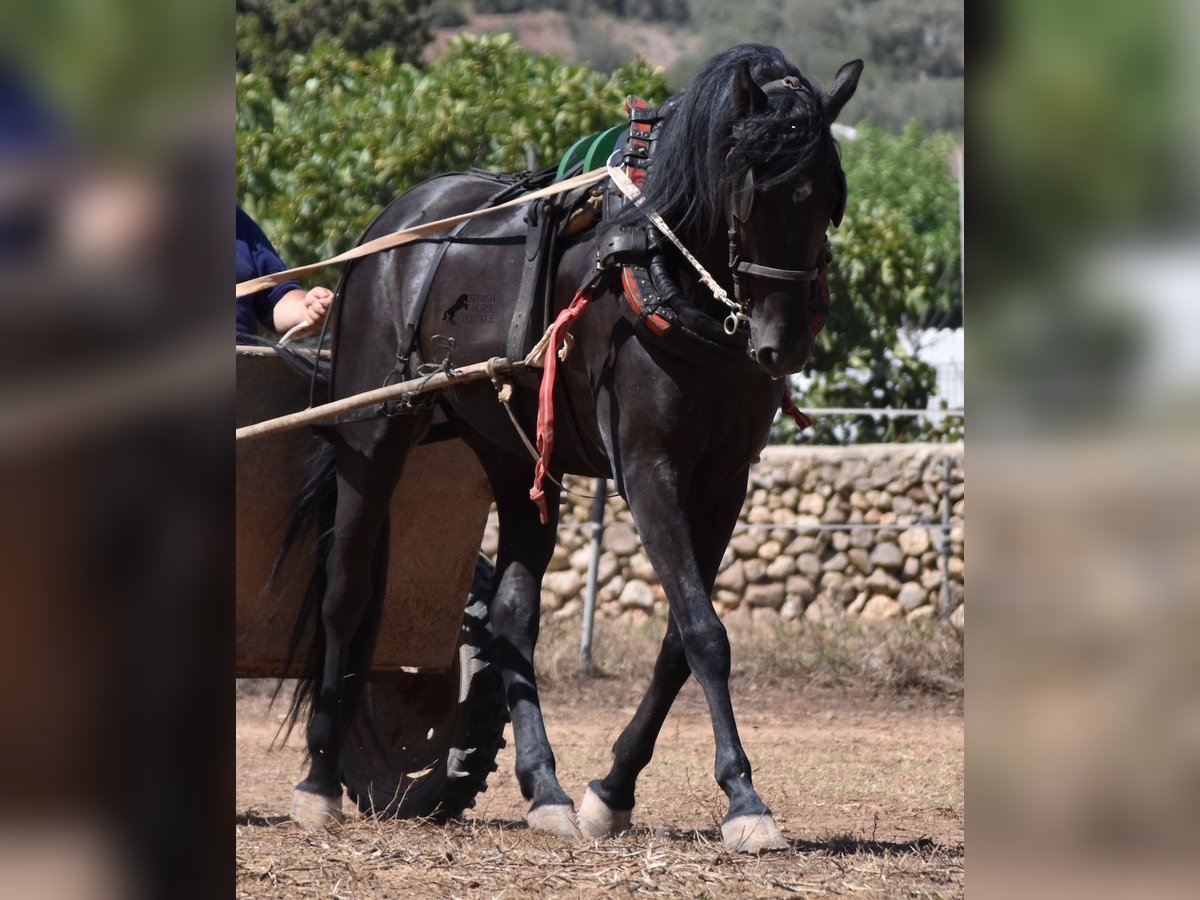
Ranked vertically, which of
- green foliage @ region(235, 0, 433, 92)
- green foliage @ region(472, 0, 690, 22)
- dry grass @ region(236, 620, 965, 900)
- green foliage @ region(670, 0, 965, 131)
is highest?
green foliage @ region(472, 0, 690, 22)

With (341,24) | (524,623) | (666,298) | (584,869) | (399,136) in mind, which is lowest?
(584,869)

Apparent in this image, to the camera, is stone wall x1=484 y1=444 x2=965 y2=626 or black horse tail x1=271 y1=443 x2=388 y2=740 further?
stone wall x1=484 y1=444 x2=965 y2=626

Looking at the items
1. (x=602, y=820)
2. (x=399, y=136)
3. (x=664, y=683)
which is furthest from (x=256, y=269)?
(x=399, y=136)

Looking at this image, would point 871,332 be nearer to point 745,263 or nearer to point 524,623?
point 524,623

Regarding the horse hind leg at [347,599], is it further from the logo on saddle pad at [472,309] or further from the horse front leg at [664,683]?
the horse front leg at [664,683]

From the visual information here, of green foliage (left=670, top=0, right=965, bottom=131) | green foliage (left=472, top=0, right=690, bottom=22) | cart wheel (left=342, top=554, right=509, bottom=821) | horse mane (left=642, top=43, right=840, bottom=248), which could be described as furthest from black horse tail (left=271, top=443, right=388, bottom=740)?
green foliage (left=472, top=0, right=690, bottom=22)

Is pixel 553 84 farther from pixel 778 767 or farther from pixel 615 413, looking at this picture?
pixel 615 413

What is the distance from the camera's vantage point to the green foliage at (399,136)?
1037 centimetres

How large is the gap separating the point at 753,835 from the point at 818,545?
20.8 ft

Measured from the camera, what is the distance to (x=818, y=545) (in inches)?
393

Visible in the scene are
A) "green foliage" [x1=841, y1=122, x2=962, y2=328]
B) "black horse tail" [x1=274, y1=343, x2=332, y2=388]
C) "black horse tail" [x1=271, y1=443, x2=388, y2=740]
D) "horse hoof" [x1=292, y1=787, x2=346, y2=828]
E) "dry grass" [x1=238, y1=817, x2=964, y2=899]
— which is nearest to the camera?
"dry grass" [x1=238, y1=817, x2=964, y2=899]

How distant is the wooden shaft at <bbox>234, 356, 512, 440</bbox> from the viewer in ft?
14.6

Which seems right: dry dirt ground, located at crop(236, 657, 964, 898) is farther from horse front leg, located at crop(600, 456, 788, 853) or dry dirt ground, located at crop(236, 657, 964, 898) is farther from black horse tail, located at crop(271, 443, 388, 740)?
black horse tail, located at crop(271, 443, 388, 740)

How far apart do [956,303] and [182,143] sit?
13906 millimetres
